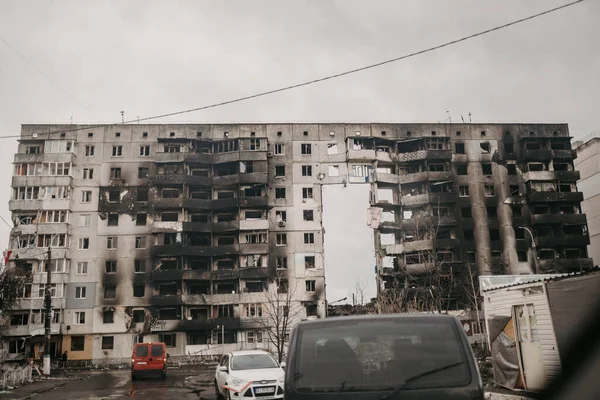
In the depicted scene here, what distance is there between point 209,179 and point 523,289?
181ft

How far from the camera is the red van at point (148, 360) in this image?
1231 inches

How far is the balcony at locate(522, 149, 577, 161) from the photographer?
71.2 meters

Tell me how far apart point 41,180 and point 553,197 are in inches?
2587

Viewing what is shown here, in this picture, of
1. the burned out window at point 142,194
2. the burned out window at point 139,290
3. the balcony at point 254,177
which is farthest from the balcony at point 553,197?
the burned out window at point 139,290

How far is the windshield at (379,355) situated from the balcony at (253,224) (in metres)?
61.2

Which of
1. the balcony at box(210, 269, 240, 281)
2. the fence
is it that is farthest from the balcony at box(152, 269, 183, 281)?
the fence

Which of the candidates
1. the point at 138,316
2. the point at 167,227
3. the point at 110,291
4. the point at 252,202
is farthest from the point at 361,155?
the point at 110,291

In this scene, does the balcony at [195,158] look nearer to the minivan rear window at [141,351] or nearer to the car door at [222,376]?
the minivan rear window at [141,351]

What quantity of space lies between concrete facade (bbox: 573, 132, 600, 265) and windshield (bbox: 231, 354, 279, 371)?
7713 centimetres

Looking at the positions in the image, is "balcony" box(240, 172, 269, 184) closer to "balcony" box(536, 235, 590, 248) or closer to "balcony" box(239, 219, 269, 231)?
"balcony" box(239, 219, 269, 231)

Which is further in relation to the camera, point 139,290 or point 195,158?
point 195,158

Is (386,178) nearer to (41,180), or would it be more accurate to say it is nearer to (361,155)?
(361,155)

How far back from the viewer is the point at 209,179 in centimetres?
6819

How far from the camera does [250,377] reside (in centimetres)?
1612
